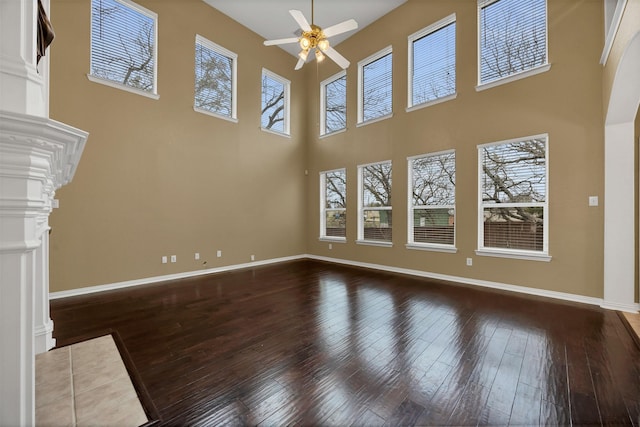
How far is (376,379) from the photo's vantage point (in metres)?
1.82

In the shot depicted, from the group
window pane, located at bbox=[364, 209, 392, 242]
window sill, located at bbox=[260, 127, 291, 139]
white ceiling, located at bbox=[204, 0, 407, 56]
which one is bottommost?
window pane, located at bbox=[364, 209, 392, 242]

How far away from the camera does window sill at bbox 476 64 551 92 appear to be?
369 centimetres

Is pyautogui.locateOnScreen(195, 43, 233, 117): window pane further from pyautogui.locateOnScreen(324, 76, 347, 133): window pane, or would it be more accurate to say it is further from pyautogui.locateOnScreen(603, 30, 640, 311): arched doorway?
pyautogui.locateOnScreen(603, 30, 640, 311): arched doorway

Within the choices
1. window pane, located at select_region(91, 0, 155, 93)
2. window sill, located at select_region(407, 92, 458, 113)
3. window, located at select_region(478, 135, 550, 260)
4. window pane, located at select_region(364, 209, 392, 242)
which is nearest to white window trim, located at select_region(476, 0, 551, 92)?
window sill, located at select_region(407, 92, 458, 113)

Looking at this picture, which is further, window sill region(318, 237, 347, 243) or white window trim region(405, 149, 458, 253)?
window sill region(318, 237, 347, 243)

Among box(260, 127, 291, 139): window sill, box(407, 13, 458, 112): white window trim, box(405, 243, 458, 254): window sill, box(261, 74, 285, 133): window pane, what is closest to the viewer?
box(405, 243, 458, 254): window sill

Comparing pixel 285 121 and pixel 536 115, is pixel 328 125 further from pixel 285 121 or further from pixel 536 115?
pixel 536 115

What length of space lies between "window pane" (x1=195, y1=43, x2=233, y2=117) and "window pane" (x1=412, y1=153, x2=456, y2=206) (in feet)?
13.3

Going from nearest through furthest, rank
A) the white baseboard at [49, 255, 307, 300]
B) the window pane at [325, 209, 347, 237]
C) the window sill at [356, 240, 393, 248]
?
1. the white baseboard at [49, 255, 307, 300]
2. the window sill at [356, 240, 393, 248]
3. the window pane at [325, 209, 347, 237]

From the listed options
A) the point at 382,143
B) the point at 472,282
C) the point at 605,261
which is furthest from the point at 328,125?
the point at 605,261

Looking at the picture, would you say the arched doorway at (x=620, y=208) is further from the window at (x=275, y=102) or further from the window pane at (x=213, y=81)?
the window pane at (x=213, y=81)

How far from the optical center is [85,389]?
1.69 meters

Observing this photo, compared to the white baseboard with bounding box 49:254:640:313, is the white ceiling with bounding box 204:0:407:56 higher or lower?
higher

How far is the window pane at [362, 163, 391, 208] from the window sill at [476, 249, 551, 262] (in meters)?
1.95
